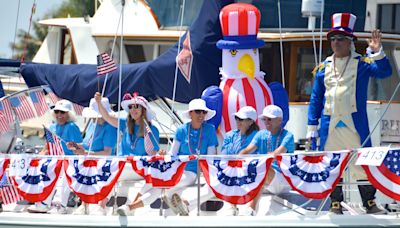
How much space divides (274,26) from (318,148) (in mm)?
4722

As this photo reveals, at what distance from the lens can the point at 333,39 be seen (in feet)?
33.0

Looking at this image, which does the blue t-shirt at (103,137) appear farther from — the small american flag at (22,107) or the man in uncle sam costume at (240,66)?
the man in uncle sam costume at (240,66)

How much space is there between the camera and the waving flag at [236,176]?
9445 millimetres

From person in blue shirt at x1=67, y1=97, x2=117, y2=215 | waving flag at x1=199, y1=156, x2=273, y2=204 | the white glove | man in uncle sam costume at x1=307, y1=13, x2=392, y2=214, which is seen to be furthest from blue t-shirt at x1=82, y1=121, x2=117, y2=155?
man in uncle sam costume at x1=307, y1=13, x2=392, y2=214

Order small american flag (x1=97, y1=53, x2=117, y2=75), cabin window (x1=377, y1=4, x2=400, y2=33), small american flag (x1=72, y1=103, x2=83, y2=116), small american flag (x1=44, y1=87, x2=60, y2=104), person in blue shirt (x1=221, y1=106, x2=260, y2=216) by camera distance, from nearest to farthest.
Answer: person in blue shirt (x1=221, y1=106, x2=260, y2=216), small american flag (x1=97, y1=53, x2=117, y2=75), small american flag (x1=44, y1=87, x2=60, y2=104), small american flag (x1=72, y1=103, x2=83, y2=116), cabin window (x1=377, y1=4, x2=400, y2=33)

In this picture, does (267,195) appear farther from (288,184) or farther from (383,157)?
(383,157)

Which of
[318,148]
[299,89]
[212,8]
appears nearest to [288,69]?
[299,89]

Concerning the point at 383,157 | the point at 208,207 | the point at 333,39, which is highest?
the point at 333,39

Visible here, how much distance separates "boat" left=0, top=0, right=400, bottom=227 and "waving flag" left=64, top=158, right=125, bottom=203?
20 centimetres

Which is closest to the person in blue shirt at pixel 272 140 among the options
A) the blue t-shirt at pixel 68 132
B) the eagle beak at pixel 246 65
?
the eagle beak at pixel 246 65

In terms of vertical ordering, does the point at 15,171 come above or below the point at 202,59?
below

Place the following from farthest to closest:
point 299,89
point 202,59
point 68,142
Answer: point 299,89, point 202,59, point 68,142

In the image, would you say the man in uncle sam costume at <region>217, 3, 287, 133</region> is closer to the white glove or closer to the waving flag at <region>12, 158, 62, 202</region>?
the white glove

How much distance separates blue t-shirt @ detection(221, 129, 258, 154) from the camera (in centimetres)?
1012
